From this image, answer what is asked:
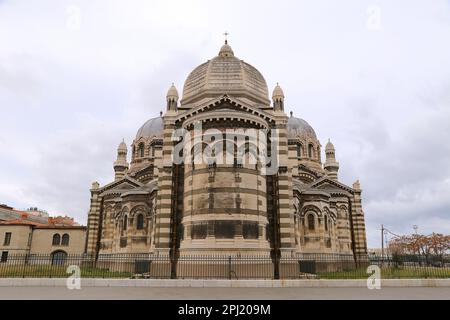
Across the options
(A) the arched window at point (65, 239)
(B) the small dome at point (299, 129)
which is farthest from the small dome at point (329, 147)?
(A) the arched window at point (65, 239)

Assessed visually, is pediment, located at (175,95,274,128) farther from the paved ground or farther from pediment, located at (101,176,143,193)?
the paved ground

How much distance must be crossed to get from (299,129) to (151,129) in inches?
754

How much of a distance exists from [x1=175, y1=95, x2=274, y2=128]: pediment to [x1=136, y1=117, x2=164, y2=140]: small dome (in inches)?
676

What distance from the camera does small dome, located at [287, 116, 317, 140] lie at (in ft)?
147

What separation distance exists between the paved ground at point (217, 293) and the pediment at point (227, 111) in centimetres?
1302

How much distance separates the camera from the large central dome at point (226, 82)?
29188 mm

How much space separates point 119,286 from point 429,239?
267 ft

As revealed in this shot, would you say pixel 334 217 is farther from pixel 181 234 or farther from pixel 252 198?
pixel 181 234

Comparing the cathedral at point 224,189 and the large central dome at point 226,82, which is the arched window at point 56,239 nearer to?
the cathedral at point 224,189

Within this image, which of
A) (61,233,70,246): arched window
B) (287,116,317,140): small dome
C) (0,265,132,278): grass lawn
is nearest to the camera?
(0,265,132,278): grass lawn

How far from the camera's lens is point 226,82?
29.6 metres

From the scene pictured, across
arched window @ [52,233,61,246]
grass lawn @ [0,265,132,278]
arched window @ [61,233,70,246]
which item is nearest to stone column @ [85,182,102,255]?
arched window @ [61,233,70,246]

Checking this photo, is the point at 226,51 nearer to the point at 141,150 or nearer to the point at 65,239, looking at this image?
the point at 141,150
